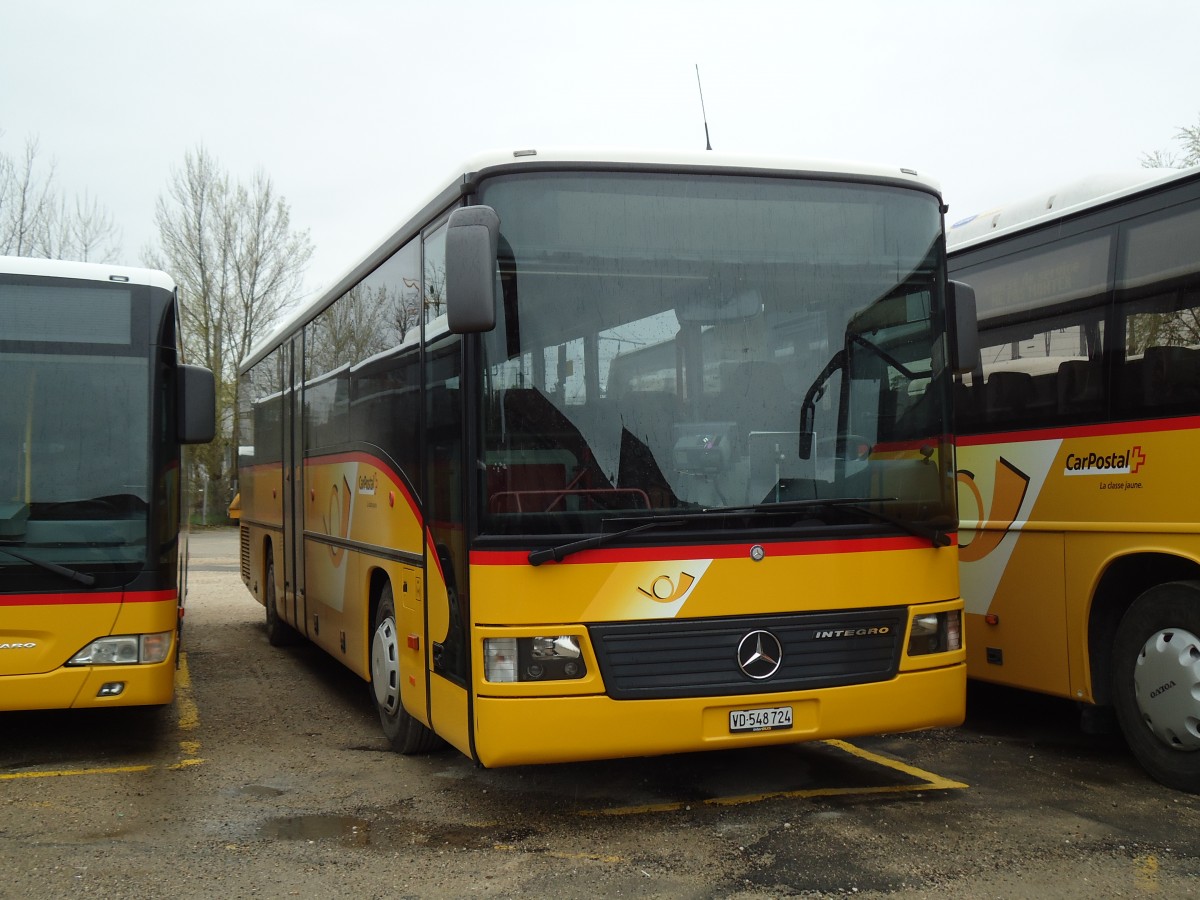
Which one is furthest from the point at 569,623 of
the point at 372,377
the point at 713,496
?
the point at 372,377

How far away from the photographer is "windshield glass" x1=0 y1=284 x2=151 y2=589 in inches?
265


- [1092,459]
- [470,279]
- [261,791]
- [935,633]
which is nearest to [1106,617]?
[1092,459]

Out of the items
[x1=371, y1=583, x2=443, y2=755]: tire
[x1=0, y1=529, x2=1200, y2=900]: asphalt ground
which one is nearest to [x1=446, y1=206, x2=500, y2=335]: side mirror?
[x1=0, y1=529, x2=1200, y2=900]: asphalt ground

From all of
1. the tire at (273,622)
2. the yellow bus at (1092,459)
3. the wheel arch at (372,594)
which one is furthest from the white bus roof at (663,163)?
the tire at (273,622)

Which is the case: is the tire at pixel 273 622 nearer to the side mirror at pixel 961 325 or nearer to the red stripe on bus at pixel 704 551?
the red stripe on bus at pixel 704 551

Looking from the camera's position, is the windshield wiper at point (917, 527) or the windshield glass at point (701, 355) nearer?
the windshield glass at point (701, 355)

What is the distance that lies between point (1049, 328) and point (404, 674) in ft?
13.3

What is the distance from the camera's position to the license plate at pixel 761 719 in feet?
17.5

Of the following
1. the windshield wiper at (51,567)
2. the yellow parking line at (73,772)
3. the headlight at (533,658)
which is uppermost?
the windshield wiper at (51,567)

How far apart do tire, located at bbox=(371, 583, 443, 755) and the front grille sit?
193cm

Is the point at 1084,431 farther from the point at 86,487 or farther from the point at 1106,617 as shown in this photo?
the point at 86,487

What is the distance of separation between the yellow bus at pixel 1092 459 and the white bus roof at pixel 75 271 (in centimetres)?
493

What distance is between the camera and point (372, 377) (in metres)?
7.54

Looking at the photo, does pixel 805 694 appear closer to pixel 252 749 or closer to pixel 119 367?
pixel 252 749
